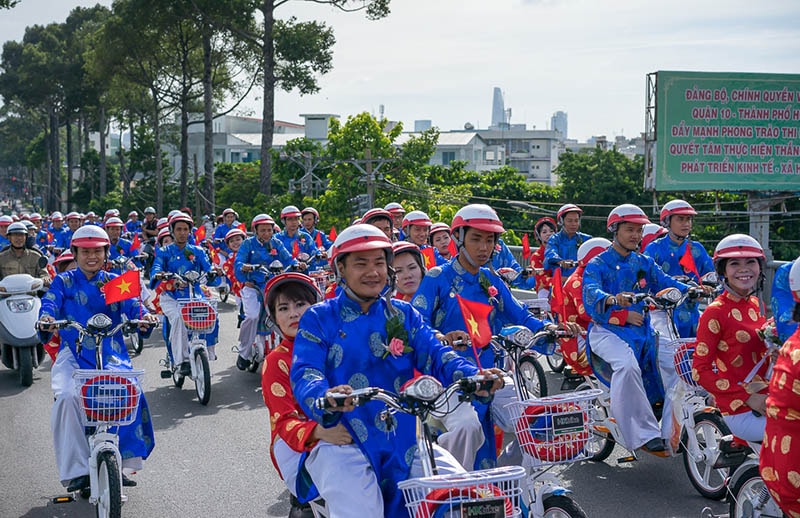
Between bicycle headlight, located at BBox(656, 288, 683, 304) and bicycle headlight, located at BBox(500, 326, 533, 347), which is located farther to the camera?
bicycle headlight, located at BBox(656, 288, 683, 304)

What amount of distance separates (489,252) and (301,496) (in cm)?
217

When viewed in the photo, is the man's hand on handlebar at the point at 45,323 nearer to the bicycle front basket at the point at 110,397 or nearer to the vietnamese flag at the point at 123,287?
the vietnamese flag at the point at 123,287

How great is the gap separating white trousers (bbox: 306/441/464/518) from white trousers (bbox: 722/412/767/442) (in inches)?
84.0

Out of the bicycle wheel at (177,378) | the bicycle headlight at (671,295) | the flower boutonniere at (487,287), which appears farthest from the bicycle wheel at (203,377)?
the bicycle headlight at (671,295)

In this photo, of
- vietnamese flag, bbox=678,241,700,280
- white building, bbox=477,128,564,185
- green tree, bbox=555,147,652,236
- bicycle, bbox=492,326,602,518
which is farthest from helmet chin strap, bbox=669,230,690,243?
white building, bbox=477,128,564,185

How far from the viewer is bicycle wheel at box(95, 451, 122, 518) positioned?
6297 millimetres

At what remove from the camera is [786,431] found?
13.1ft

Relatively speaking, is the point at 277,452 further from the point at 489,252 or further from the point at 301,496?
the point at 489,252

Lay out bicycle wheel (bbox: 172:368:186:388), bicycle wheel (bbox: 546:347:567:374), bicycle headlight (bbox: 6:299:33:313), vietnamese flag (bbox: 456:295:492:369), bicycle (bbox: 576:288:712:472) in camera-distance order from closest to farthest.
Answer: vietnamese flag (bbox: 456:295:492:369) → bicycle (bbox: 576:288:712:472) → bicycle wheel (bbox: 172:368:186:388) → bicycle wheel (bbox: 546:347:567:374) → bicycle headlight (bbox: 6:299:33:313)

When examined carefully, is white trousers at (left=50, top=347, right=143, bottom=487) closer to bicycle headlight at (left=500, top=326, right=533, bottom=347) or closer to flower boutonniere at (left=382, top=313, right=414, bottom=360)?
bicycle headlight at (left=500, top=326, right=533, bottom=347)

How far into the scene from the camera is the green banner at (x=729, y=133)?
2523cm

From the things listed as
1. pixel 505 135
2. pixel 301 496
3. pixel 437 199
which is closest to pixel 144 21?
pixel 437 199

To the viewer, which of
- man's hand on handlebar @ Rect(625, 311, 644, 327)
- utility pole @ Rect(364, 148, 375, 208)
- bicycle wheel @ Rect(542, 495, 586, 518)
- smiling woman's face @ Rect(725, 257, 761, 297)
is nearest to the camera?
bicycle wheel @ Rect(542, 495, 586, 518)

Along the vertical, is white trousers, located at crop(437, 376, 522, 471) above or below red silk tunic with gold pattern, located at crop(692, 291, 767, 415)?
below
